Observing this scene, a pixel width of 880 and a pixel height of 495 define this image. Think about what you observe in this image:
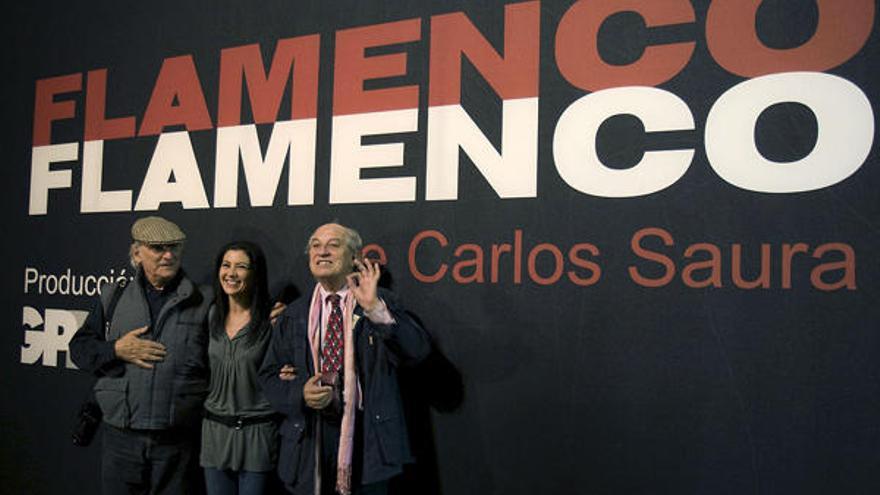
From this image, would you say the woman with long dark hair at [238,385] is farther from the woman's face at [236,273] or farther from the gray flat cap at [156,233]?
the gray flat cap at [156,233]

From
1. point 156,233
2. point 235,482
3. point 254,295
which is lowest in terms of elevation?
point 235,482

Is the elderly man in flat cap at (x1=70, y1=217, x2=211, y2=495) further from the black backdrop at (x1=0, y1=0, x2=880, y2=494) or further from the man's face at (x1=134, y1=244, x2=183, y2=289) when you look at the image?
the black backdrop at (x1=0, y1=0, x2=880, y2=494)

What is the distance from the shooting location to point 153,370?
3236mm

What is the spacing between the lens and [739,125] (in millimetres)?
2775

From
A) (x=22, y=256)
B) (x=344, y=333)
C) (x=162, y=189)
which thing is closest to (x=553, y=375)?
(x=344, y=333)

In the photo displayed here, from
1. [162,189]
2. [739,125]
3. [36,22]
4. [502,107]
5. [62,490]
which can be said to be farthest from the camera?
[36,22]

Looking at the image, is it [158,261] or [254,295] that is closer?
[254,295]

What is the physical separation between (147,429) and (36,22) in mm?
2818

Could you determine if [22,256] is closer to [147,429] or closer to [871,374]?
[147,429]

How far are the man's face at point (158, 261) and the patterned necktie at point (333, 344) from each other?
0.86 metres

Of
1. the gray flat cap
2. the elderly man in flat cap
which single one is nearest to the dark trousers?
the elderly man in flat cap

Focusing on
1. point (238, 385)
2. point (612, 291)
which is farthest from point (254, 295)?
point (612, 291)

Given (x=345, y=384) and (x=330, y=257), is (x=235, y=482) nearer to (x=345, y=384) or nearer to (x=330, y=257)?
(x=345, y=384)

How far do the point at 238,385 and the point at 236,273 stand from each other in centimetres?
44
